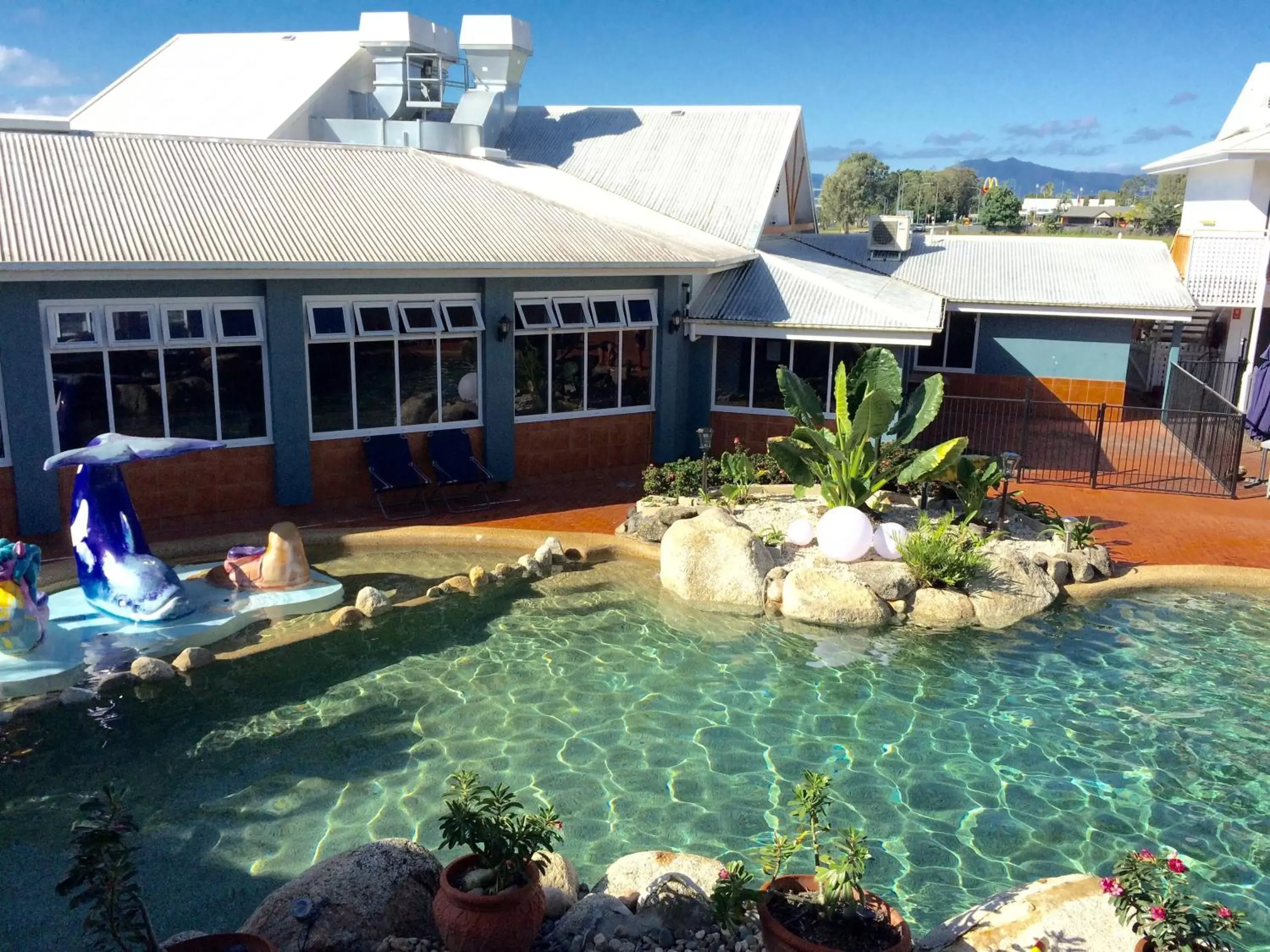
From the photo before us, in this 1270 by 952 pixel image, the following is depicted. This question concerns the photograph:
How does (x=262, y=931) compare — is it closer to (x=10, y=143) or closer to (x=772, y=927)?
(x=772, y=927)

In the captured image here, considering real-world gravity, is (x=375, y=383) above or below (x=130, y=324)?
below

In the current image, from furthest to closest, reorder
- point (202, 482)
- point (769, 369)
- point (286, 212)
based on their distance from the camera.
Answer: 1. point (769, 369)
2. point (286, 212)
3. point (202, 482)

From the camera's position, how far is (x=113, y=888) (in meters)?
5.24

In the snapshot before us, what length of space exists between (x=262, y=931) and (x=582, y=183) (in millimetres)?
18832

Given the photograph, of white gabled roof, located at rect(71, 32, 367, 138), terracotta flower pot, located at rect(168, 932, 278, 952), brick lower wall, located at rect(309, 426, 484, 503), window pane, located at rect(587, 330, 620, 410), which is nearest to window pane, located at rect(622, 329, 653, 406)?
window pane, located at rect(587, 330, 620, 410)

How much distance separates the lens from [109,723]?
9289mm

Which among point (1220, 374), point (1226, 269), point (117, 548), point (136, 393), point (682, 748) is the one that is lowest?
point (682, 748)

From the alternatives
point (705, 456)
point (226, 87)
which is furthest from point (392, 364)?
point (226, 87)

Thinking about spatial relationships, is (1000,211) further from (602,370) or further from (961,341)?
(602,370)

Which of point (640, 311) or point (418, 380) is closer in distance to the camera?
point (418, 380)

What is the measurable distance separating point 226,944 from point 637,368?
13502mm

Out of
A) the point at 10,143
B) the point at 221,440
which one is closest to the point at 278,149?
the point at 10,143

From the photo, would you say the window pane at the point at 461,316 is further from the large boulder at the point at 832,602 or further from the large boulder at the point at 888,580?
the large boulder at the point at 888,580

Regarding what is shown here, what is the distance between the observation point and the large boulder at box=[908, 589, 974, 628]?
1232cm
